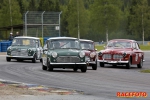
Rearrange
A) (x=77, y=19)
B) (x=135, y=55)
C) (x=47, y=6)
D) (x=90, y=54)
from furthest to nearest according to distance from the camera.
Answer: (x=47, y=6), (x=77, y=19), (x=135, y=55), (x=90, y=54)

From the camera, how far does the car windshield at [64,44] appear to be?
22220mm

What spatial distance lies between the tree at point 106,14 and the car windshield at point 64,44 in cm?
6912

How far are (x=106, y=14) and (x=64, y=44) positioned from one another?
70.3m

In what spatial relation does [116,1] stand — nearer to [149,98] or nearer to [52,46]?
[52,46]

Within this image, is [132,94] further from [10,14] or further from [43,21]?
[10,14]

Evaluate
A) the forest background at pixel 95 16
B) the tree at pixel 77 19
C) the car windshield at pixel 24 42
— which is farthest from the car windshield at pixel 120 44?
the tree at pixel 77 19

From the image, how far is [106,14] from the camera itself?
9212 cm

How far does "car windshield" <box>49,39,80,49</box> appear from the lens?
22.2m

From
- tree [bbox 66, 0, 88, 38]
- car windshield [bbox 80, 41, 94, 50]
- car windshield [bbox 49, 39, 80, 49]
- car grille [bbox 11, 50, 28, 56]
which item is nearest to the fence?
car grille [bbox 11, 50, 28, 56]

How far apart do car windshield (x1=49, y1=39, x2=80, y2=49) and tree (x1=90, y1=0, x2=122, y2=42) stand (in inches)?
2721

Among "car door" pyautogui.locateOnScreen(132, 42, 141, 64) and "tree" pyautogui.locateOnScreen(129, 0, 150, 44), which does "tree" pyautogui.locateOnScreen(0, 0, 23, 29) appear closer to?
"tree" pyautogui.locateOnScreen(129, 0, 150, 44)

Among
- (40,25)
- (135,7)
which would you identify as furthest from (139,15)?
(40,25)

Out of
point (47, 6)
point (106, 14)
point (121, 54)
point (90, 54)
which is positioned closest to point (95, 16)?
point (106, 14)

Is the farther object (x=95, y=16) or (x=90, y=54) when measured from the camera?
(x=95, y=16)
